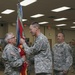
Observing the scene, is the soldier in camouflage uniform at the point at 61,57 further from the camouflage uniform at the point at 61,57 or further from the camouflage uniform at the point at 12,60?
the camouflage uniform at the point at 12,60

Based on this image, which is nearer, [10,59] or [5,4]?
[10,59]

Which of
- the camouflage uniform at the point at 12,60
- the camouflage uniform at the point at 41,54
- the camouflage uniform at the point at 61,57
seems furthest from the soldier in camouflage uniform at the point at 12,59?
the camouflage uniform at the point at 61,57

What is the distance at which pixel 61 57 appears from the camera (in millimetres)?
4008

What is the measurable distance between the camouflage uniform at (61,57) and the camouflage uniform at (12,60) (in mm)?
857

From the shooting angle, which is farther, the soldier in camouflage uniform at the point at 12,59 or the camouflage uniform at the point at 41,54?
the soldier in camouflage uniform at the point at 12,59

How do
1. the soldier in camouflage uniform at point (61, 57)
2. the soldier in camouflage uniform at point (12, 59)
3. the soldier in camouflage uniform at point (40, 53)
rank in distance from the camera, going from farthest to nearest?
the soldier in camouflage uniform at point (61, 57) < the soldier in camouflage uniform at point (12, 59) < the soldier in camouflage uniform at point (40, 53)

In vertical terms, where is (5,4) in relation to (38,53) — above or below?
above

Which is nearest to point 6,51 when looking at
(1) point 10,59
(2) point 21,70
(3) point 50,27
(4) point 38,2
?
(1) point 10,59

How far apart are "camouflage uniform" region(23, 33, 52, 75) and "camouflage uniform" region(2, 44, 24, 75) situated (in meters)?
0.45

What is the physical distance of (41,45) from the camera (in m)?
3.03

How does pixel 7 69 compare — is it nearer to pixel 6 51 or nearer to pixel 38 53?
pixel 6 51

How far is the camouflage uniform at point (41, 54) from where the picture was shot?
9.81ft

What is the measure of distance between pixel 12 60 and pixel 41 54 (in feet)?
2.09

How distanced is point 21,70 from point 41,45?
722 mm
